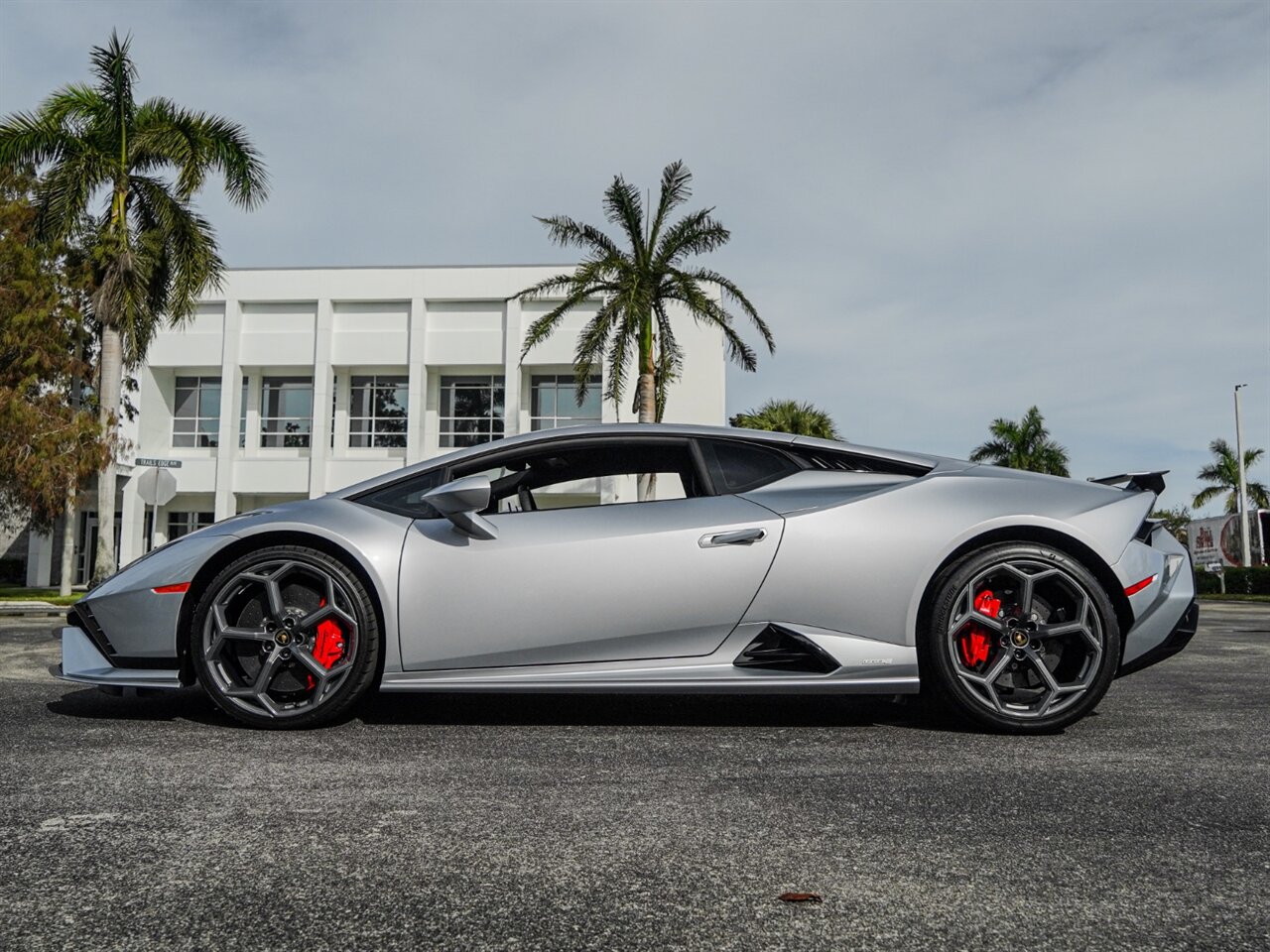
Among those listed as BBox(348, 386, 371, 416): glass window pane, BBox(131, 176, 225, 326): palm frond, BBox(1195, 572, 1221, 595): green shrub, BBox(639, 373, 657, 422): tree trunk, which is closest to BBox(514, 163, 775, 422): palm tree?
BBox(639, 373, 657, 422): tree trunk

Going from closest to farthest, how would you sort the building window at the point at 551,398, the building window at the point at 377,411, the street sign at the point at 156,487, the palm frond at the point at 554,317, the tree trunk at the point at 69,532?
1. the street sign at the point at 156,487
2. the tree trunk at the point at 69,532
3. the palm frond at the point at 554,317
4. the building window at the point at 551,398
5. the building window at the point at 377,411

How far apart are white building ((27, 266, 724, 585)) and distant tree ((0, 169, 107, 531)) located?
10.0 metres

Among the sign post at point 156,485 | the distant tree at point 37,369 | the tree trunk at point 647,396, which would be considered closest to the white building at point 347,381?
the tree trunk at point 647,396

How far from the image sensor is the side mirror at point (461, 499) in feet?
12.0

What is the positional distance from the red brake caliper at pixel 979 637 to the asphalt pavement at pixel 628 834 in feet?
0.99

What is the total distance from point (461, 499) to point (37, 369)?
76.1 feet

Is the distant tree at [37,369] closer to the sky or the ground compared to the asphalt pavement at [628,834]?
closer to the sky

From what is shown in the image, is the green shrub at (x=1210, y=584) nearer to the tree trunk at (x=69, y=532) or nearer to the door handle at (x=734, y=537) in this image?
the tree trunk at (x=69, y=532)

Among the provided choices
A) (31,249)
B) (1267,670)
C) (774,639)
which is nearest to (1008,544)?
(774,639)

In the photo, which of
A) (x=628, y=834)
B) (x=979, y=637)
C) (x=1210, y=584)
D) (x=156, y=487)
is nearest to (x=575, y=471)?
(x=979, y=637)

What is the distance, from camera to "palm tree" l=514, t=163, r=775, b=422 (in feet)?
77.4

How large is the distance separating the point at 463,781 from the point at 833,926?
54.7 inches

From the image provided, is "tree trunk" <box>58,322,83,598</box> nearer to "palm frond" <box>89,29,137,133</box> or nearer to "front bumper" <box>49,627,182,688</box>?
"palm frond" <box>89,29,137,133</box>

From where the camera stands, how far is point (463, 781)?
2867mm
